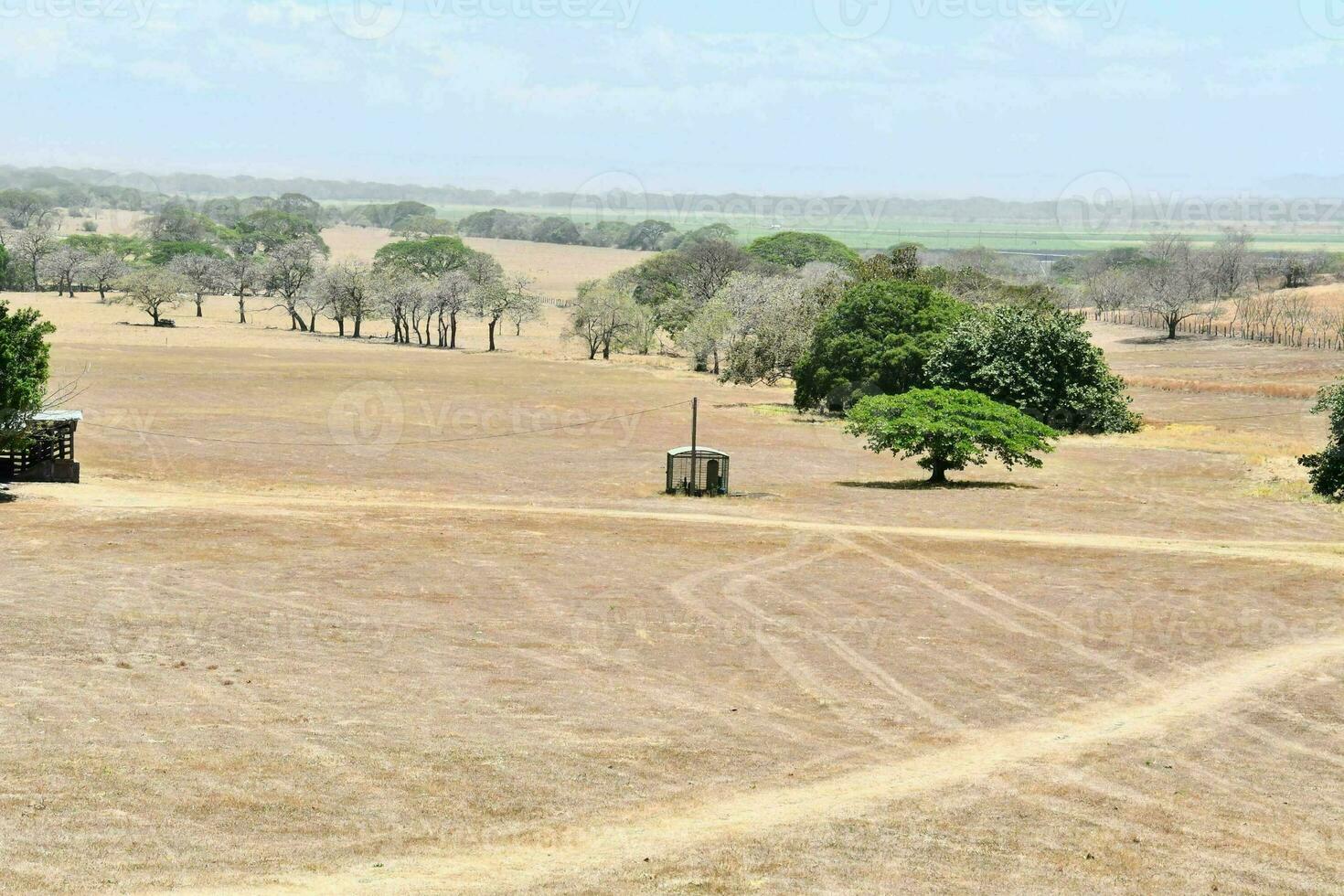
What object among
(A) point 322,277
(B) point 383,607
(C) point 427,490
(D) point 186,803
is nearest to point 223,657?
(B) point 383,607

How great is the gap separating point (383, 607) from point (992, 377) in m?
41.0

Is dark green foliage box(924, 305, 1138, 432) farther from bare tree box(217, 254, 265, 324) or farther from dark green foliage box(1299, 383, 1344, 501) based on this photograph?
bare tree box(217, 254, 265, 324)

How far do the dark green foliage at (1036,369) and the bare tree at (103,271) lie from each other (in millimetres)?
87379

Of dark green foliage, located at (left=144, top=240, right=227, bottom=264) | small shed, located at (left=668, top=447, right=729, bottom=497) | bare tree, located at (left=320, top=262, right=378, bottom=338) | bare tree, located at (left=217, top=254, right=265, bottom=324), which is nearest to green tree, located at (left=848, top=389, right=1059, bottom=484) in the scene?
small shed, located at (left=668, top=447, right=729, bottom=497)

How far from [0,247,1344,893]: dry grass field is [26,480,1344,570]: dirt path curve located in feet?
0.82

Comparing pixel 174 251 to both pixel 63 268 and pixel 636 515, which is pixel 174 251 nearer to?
pixel 63 268

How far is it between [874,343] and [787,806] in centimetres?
5210

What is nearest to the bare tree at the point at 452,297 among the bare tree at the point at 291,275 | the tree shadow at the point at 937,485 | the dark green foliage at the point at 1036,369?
the bare tree at the point at 291,275

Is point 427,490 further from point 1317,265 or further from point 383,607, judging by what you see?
point 1317,265

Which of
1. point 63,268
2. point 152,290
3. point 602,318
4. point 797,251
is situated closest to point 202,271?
point 63,268

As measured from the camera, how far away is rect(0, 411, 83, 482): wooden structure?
126 feet

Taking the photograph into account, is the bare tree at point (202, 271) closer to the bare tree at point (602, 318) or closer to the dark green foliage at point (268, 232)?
the dark green foliage at point (268, 232)

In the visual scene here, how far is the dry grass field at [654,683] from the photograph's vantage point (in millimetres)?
14781

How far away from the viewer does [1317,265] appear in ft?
564
